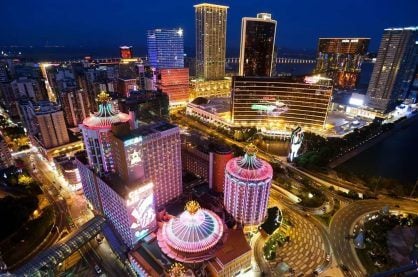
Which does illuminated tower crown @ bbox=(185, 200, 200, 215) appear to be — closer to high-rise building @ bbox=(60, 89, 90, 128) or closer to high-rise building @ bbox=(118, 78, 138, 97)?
high-rise building @ bbox=(60, 89, 90, 128)

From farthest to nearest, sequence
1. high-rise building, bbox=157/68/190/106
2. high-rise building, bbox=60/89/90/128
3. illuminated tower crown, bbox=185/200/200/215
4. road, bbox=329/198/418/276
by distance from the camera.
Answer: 1. high-rise building, bbox=157/68/190/106
2. high-rise building, bbox=60/89/90/128
3. road, bbox=329/198/418/276
4. illuminated tower crown, bbox=185/200/200/215

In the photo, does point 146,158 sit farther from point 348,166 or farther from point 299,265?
point 348,166

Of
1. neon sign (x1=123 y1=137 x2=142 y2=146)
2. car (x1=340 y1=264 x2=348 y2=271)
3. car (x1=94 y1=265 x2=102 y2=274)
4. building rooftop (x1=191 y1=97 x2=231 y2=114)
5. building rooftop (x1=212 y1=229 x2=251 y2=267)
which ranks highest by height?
neon sign (x1=123 y1=137 x2=142 y2=146)

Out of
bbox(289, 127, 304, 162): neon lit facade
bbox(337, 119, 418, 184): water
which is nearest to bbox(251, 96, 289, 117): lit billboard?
bbox(289, 127, 304, 162): neon lit facade

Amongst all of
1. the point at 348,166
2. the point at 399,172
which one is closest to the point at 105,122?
the point at 348,166

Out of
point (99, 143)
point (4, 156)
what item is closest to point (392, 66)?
point (99, 143)
